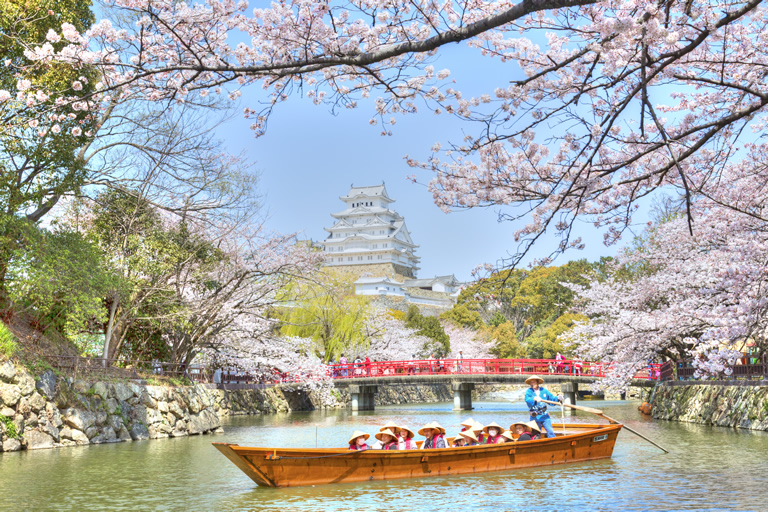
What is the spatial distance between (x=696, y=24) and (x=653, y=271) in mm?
24795

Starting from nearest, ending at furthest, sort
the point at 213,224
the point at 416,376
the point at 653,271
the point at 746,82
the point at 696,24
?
the point at 696,24
the point at 746,82
the point at 213,224
the point at 653,271
the point at 416,376

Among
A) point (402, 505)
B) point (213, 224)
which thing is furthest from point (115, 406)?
point (402, 505)

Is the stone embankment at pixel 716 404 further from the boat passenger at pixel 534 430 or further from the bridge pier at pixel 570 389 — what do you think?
the boat passenger at pixel 534 430

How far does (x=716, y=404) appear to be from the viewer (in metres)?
19.6

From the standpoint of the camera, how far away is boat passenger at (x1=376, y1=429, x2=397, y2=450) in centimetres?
Result: 1092

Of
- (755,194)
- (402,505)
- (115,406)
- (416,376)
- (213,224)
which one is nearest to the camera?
(402,505)

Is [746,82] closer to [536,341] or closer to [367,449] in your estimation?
[367,449]

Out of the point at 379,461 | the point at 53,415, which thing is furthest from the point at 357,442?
the point at 53,415

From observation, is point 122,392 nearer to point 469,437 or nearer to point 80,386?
point 80,386

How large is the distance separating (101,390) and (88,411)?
1.78 ft

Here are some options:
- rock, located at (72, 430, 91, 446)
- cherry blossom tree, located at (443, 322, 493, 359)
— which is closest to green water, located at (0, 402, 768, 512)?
rock, located at (72, 430, 91, 446)

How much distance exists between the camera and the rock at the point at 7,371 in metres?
12.9

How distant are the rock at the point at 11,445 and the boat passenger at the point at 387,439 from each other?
24.1ft

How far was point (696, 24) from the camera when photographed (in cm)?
581
